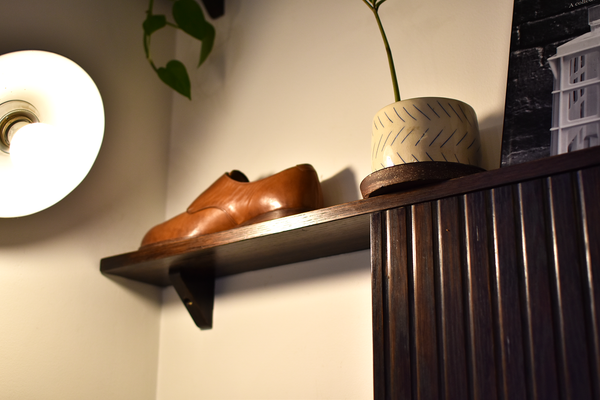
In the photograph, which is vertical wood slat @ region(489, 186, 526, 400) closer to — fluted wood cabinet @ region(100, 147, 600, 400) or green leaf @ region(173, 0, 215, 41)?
fluted wood cabinet @ region(100, 147, 600, 400)

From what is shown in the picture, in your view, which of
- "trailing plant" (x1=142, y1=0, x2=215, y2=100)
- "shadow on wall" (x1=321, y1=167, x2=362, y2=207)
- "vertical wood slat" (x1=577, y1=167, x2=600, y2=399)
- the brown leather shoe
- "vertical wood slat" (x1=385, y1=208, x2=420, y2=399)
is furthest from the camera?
"trailing plant" (x1=142, y1=0, x2=215, y2=100)

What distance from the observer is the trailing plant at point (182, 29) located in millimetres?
1262

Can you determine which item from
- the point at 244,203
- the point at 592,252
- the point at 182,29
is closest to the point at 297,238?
the point at 244,203

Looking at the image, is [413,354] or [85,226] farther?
[85,226]

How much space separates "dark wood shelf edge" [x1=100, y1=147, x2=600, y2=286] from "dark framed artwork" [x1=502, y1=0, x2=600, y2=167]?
0.34 feet

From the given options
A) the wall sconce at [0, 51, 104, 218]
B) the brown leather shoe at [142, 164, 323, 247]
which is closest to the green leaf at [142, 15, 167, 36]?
the wall sconce at [0, 51, 104, 218]

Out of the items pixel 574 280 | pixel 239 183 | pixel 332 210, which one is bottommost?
pixel 574 280

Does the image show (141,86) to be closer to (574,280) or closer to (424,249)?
(424,249)

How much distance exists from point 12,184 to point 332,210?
62cm

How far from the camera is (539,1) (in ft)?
2.65

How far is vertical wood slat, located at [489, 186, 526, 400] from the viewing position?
566 millimetres

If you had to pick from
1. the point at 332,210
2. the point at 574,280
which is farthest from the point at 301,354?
the point at 574,280

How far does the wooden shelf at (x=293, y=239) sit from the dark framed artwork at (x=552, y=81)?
10cm

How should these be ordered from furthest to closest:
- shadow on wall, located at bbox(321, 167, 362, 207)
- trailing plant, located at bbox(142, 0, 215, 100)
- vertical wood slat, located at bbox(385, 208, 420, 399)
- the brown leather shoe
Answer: trailing plant, located at bbox(142, 0, 215, 100)
shadow on wall, located at bbox(321, 167, 362, 207)
the brown leather shoe
vertical wood slat, located at bbox(385, 208, 420, 399)
